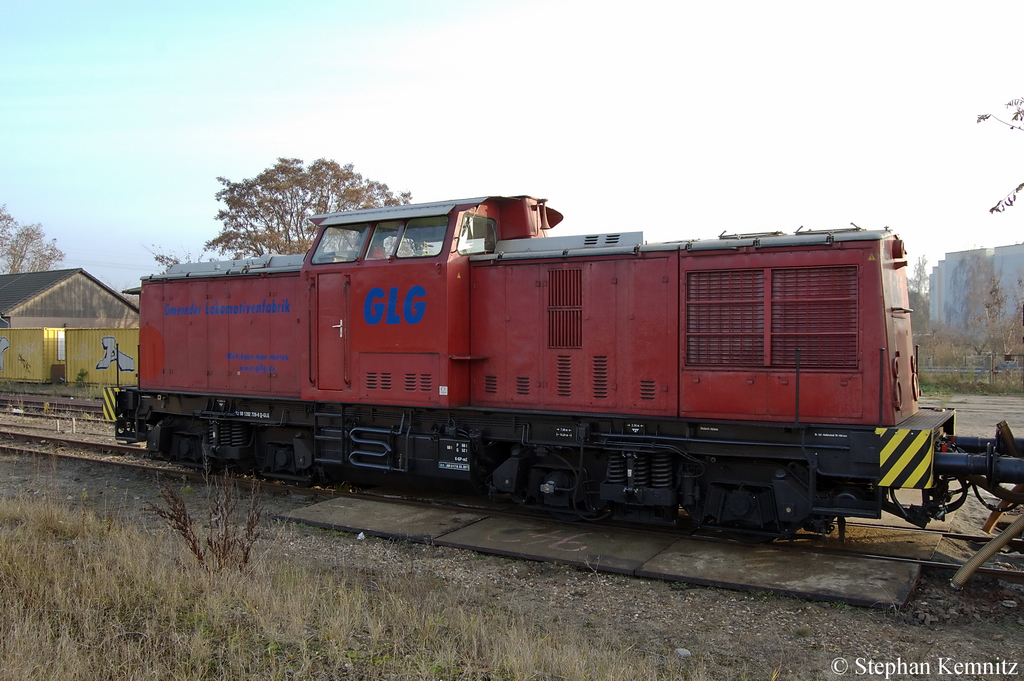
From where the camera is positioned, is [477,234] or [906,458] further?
[477,234]

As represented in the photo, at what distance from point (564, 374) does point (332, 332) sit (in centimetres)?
347

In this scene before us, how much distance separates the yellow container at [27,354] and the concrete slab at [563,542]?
30.7 m

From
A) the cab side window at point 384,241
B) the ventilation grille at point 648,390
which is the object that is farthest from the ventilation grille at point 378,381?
the ventilation grille at point 648,390

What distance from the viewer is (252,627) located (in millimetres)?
5289

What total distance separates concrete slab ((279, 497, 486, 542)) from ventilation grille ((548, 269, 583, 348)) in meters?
2.64

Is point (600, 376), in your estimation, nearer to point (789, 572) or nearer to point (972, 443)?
point (789, 572)

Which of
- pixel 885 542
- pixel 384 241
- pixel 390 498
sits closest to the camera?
pixel 885 542

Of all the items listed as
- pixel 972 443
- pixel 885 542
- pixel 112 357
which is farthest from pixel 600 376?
pixel 112 357

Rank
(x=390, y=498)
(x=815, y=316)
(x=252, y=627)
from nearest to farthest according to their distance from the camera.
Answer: (x=252, y=627) < (x=815, y=316) < (x=390, y=498)

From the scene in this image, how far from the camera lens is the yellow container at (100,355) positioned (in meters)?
29.4

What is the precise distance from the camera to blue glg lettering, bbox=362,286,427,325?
30.2 feet

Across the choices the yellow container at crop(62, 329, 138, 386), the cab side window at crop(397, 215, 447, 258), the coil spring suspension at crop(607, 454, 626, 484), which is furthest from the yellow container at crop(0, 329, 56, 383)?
the coil spring suspension at crop(607, 454, 626, 484)

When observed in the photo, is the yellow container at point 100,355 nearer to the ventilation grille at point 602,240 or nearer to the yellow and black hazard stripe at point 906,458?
the ventilation grille at point 602,240

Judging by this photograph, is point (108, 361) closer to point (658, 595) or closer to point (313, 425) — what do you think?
point (313, 425)
